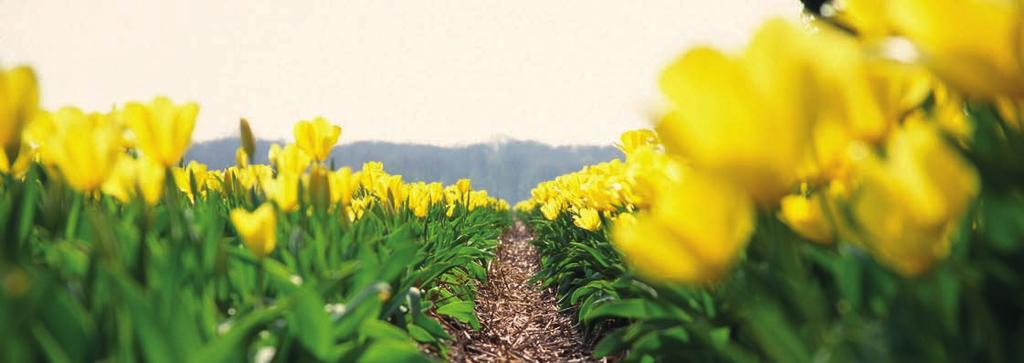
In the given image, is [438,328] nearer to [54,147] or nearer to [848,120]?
→ [54,147]

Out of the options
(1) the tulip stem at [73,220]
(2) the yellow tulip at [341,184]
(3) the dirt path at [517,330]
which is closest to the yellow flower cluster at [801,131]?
(1) the tulip stem at [73,220]

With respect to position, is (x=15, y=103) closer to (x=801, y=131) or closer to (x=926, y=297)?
(x=801, y=131)

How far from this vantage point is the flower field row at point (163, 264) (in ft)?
3.75

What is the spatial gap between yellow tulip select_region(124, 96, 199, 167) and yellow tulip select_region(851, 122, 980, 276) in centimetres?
172

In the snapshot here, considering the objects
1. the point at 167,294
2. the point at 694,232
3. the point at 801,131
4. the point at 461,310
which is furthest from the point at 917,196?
the point at 461,310

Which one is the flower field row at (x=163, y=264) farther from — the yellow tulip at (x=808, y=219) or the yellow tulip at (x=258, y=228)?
the yellow tulip at (x=808, y=219)

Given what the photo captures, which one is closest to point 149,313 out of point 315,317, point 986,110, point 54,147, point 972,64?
point 315,317

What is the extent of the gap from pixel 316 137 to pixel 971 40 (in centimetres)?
235

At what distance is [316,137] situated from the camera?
2738 mm

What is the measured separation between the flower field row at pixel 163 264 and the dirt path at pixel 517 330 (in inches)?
42.0

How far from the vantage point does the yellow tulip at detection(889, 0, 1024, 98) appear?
834mm

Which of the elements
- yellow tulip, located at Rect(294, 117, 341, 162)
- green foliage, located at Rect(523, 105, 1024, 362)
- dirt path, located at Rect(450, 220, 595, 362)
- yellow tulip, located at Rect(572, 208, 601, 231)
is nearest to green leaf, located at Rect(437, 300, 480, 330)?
dirt path, located at Rect(450, 220, 595, 362)

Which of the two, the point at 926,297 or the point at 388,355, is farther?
the point at 388,355

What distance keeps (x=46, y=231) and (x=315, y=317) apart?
3.13 ft
